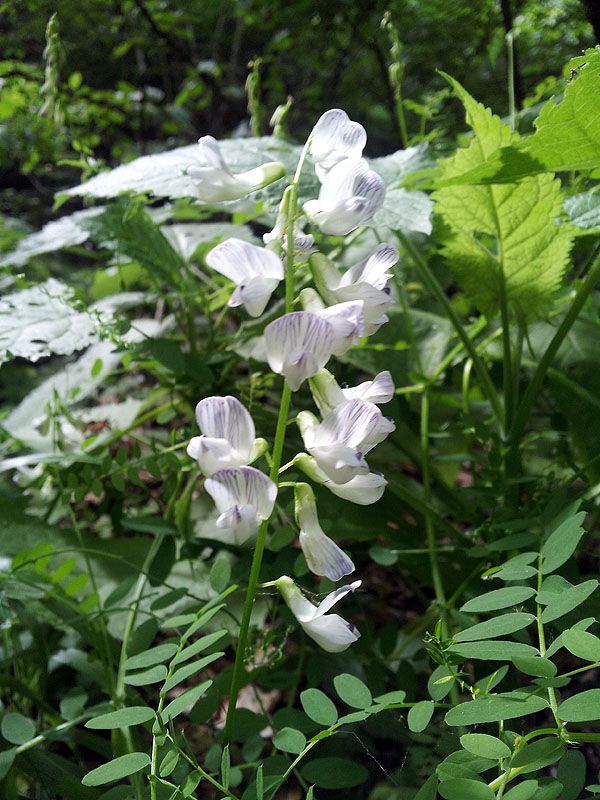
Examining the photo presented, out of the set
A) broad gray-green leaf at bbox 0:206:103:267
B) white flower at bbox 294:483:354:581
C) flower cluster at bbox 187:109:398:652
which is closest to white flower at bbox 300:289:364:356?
flower cluster at bbox 187:109:398:652

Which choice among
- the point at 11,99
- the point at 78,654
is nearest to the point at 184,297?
the point at 78,654

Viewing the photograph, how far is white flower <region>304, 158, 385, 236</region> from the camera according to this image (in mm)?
430

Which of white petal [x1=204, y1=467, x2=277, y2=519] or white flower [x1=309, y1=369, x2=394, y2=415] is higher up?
white flower [x1=309, y1=369, x2=394, y2=415]

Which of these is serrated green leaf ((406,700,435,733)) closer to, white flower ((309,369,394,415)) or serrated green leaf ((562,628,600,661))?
serrated green leaf ((562,628,600,661))

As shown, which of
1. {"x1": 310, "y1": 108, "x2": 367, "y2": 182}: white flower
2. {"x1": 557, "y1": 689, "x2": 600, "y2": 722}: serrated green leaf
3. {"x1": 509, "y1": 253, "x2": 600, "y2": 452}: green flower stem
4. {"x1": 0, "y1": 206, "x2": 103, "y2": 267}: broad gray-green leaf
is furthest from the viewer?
{"x1": 0, "y1": 206, "x2": 103, "y2": 267}: broad gray-green leaf

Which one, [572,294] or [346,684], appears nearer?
[346,684]

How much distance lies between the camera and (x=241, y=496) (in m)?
0.40

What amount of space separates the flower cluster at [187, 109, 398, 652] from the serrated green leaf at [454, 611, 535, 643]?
80mm

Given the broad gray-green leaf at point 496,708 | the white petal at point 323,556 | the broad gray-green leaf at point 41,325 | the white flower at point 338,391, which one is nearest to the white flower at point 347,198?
the white flower at point 338,391

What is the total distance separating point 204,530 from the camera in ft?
2.67

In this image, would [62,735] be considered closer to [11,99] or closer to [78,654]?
[78,654]

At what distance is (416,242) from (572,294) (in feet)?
0.97

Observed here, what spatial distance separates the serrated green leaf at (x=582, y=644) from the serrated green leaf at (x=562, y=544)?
0.26 ft

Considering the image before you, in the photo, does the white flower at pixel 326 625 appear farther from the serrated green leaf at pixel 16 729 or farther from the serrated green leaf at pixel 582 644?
the serrated green leaf at pixel 16 729
